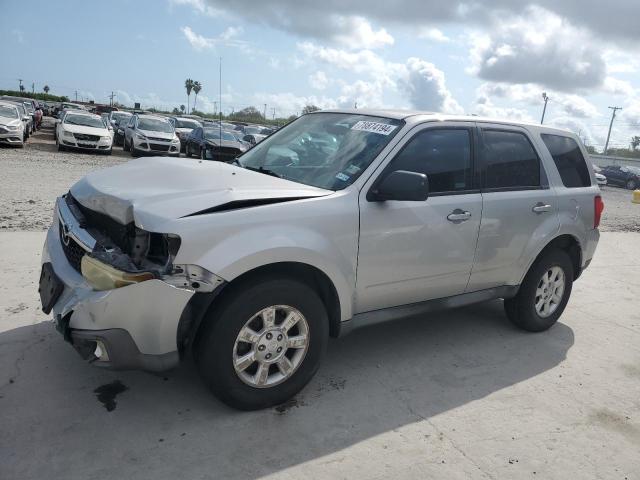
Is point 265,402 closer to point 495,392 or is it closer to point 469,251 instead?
point 495,392

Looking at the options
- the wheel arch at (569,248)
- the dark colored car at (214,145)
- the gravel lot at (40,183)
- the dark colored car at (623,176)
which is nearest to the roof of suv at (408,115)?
the wheel arch at (569,248)

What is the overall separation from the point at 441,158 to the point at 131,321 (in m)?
2.48

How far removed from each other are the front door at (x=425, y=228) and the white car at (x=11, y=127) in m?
17.4

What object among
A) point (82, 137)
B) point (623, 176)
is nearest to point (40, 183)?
point (82, 137)

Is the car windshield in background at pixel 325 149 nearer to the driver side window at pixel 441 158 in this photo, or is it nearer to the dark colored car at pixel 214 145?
the driver side window at pixel 441 158

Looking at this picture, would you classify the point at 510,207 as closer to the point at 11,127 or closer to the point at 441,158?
the point at 441,158

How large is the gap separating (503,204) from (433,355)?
134cm

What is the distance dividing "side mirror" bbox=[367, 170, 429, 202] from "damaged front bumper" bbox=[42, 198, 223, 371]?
4.05 ft

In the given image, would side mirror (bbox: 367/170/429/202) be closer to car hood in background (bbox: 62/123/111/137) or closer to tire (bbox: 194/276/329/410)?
tire (bbox: 194/276/329/410)

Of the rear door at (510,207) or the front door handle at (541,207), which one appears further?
the front door handle at (541,207)

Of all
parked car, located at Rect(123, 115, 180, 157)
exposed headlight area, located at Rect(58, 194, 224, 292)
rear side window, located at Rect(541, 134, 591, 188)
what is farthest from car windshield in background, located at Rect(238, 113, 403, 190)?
parked car, located at Rect(123, 115, 180, 157)

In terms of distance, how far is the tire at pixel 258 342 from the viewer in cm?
297

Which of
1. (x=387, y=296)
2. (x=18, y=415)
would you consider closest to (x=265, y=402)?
(x=387, y=296)

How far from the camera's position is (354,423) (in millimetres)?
3258
